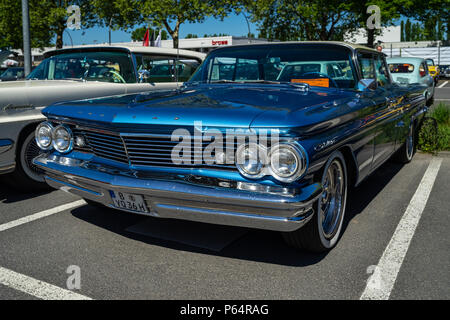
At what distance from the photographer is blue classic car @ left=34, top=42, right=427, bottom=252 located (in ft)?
8.91

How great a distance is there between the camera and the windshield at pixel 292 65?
4168 mm

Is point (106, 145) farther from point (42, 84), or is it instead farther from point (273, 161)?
point (42, 84)

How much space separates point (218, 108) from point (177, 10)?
20631 millimetres

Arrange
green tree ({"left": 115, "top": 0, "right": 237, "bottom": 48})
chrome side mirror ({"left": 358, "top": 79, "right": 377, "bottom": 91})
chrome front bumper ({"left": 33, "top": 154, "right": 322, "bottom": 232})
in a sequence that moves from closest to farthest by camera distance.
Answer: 1. chrome front bumper ({"left": 33, "top": 154, "right": 322, "bottom": 232})
2. chrome side mirror ({"left": 358, "top": 79, "right": 377, "bottom": 91})
3. green tree ({"left": 115, "top": 0, "right": 237, "bottom": 48})

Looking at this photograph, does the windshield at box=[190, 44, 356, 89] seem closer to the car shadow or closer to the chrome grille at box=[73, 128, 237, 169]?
the car shadow

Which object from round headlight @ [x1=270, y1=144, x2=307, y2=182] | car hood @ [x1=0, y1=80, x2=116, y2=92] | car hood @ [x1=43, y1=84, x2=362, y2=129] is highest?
car hood @ [x1=0, y1=80, x2=116, y2=92]

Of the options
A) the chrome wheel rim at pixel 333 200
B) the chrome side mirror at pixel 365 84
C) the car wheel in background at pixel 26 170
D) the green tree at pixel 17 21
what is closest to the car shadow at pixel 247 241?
the chrome wheel rim at pixel 333 200

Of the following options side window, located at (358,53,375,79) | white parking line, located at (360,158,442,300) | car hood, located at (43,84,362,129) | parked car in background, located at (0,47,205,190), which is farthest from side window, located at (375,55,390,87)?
parked car in background, located at (0,47,205,190)

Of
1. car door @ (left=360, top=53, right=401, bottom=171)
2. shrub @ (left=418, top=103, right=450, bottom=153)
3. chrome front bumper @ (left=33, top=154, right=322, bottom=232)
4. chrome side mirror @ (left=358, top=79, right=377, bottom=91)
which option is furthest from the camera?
shrub @ (left=418, top=103, right=450, bottom=153)

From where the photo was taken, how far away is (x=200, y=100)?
11.0 ft

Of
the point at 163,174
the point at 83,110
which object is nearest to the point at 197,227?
the point at 163,174

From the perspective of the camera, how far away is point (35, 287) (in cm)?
284
